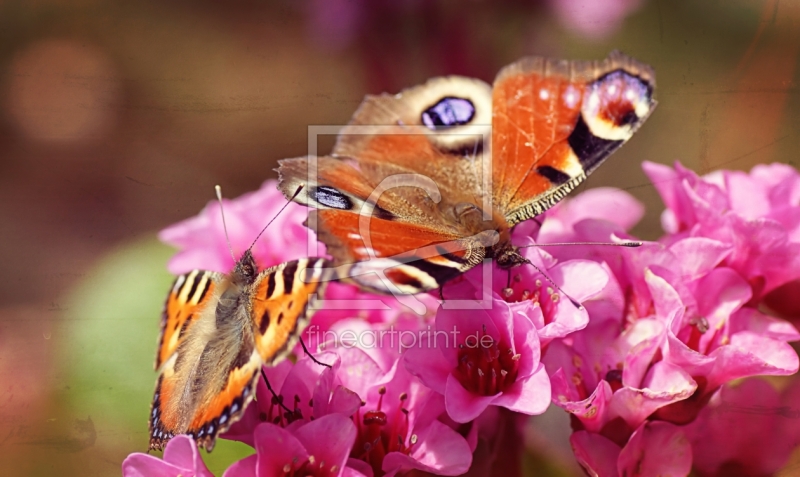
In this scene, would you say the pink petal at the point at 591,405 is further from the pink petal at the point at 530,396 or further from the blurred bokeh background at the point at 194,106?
the blurred bokeh background at the point at 194,106

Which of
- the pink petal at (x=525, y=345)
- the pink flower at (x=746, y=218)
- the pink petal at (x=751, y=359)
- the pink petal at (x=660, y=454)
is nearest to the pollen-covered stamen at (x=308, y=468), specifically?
the pink petal at (x=525, y=345)

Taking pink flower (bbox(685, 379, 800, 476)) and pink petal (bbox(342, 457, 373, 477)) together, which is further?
pink flower (bbox(685, 379, 800, 476))

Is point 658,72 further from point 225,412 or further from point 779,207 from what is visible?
point 225,412

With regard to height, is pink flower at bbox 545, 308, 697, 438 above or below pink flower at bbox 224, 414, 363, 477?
above

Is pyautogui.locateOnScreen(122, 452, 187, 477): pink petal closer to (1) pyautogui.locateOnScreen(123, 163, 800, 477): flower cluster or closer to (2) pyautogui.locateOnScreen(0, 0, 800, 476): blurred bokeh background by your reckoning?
(1) pyautogui.locateOnScreen(123, 163, 800, 477): flower cluster

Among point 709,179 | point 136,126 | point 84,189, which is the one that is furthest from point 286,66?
point 709,179

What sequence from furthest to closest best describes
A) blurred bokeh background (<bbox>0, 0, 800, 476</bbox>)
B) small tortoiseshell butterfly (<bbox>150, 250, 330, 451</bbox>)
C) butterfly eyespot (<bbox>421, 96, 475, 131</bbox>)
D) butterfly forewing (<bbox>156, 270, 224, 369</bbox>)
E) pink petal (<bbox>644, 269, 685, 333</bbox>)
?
blurred bokeh background (<bbox>0, 0, 800, 476</bbox>)
butterfly eyespot (<bbox>421, 96, 475, 131</bbox>)
butterfly forewing (<bbox>156, 270, 224, 369</bbox>)
pink petal (<bbox>644, 269, 685, 333</bbox>)
small tortoiseshell butterfly (<bbox>150, 250, 330, 451</bbox>)

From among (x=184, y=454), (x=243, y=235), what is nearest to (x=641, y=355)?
(x=184, y=454)

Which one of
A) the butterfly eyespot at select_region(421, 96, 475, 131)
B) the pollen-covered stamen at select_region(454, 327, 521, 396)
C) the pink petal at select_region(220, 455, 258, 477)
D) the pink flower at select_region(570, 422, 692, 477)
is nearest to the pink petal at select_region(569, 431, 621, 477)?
the pink flower at select_region(570, 422, 692, 477)
